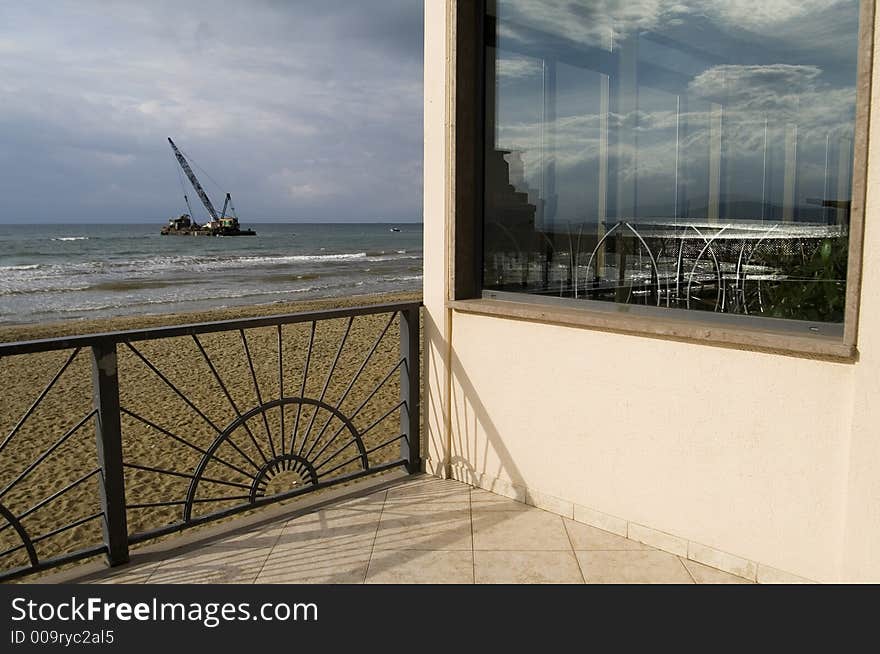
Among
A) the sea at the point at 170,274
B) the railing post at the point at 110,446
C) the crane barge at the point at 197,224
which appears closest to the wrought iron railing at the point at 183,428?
the railing post at the point at 110,446

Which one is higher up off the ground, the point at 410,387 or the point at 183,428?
the point at 410,387

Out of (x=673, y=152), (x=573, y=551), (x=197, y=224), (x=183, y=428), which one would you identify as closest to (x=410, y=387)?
(x=573, y=551)

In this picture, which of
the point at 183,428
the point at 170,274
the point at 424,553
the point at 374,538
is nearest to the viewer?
the point at 424,553

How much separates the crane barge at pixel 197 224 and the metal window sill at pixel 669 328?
43961 mm

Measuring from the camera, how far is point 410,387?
3479mm

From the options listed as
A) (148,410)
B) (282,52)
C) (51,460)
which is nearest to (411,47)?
(282,52)

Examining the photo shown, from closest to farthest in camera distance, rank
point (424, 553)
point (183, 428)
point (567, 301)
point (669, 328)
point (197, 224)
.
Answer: point (669, 328) → point (424, 553) → point (567, 301) → point (183, 428) → point (197, 224)

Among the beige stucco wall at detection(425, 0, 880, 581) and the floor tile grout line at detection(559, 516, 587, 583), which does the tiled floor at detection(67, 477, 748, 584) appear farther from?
the beige stucco wall at detection(425, 0, 880, 581)

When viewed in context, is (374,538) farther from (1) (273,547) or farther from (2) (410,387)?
(2) (410,387)

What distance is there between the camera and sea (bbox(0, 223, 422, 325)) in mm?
16266

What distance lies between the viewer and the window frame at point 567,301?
1.95 meters

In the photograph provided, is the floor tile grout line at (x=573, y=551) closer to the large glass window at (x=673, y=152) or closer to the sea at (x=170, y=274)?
the large glass window at (x=673, y=152)

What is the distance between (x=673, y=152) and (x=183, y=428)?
5.25m
